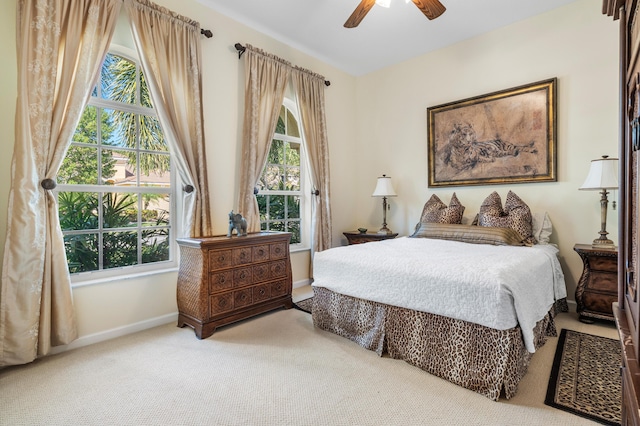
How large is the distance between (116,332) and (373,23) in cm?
409

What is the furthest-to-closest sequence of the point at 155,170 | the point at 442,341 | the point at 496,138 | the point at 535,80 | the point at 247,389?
the point at 496,138
the point at 535,80
the point at 155,170
the point at 442,341
the point at 247,389

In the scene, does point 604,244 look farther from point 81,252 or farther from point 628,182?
point 81,252

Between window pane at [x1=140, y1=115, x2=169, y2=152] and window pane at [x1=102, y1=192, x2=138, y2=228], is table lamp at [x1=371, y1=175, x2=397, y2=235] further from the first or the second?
window pane at [x1=102, y1=192, x2=138, y2=228]

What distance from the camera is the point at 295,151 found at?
4.43 m

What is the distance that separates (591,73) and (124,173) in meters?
4.66

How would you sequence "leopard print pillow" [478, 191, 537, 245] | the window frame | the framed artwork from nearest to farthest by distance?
the window frame → "leopard print pillow" [478, 191, 537, 245] → the framed artwork

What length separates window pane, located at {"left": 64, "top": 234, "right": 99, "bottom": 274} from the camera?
261 cm

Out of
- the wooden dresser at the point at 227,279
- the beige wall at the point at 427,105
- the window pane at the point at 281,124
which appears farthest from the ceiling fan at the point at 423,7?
the wooden dresser at the point at 227,279

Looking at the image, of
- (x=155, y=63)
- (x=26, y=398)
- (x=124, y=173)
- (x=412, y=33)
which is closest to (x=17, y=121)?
(x=124, y=173)

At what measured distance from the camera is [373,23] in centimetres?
362

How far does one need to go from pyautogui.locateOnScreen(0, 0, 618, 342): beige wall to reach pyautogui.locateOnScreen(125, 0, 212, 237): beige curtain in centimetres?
20

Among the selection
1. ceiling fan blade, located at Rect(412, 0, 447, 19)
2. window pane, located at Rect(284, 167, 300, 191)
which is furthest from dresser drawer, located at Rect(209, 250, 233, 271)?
ceiling fan blade, located at Rect(412, 0, 447, 19)

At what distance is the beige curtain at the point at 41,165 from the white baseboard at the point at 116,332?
0.14 m

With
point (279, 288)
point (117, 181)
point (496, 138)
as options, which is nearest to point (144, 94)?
point (117, 181)
